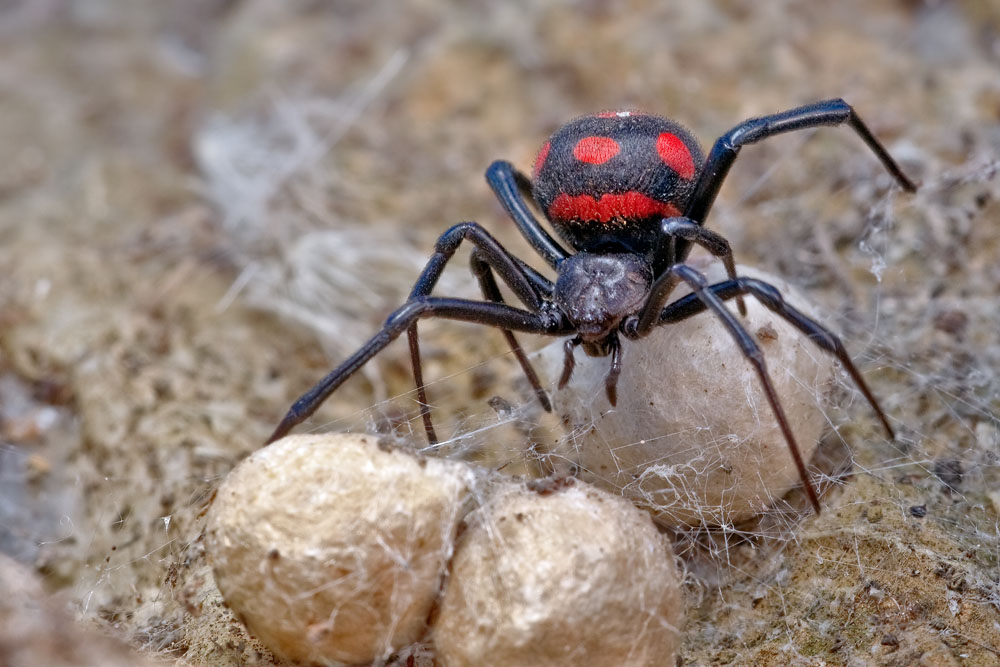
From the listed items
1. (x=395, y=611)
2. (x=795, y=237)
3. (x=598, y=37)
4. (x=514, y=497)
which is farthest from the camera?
(x=598, y=37)

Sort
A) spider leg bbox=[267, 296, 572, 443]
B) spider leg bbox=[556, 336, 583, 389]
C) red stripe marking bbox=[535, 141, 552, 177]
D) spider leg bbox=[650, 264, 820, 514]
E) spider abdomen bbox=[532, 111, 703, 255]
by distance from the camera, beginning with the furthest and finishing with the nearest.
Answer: red stripe marking bbox=[535, 141, 552, 177] < spider abdomen bbox=[532, 111, 703, 255] < spider leg bbox=[556, 336, 583, 389] < spider leg bbox=[267, 296, 572, 443] < spider leg bbox=[650, 264, 820, 514]

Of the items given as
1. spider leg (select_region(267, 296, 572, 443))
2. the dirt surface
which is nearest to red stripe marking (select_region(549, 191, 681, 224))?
spider leg (select_region(267, 296, 572, 443))

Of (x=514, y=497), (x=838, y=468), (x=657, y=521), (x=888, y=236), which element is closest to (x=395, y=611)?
(x=514, y=497)

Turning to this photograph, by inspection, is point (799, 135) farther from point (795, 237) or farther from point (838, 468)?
point (838, 468)

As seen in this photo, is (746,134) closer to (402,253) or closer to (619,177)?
(619,177)

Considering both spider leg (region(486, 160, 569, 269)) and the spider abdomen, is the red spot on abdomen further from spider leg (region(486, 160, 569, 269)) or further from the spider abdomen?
spider leg (region(486, 160, 569, 269))

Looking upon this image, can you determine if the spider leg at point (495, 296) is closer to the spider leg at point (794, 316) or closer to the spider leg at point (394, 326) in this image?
the spider leg at point (394, 326)

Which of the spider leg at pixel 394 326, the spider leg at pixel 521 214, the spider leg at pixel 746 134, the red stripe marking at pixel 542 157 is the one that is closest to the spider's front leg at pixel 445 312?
the spider leg at pixel 394 326
